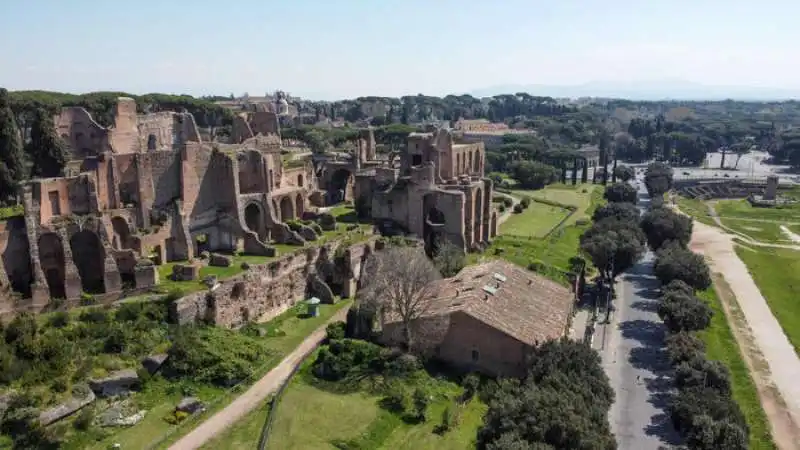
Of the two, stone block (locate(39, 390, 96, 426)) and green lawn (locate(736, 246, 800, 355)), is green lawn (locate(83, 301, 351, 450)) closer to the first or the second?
stone block (locate(39, 390, 96, 426))

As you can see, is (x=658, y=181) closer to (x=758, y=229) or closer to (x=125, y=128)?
(x=758, y=229)

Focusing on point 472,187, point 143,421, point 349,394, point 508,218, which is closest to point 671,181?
point 508,218

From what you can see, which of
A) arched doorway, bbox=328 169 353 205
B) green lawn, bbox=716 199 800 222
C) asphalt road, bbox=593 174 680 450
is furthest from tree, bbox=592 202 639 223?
green lawn, bbox=716 199 800 222

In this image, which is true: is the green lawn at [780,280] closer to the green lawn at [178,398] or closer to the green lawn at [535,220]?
the green lawn at [535,220]

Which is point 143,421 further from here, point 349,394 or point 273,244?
point 273,244

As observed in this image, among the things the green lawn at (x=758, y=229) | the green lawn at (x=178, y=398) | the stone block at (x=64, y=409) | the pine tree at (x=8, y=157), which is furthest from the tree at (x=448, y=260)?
the green lawn at (x=758, y=229)
